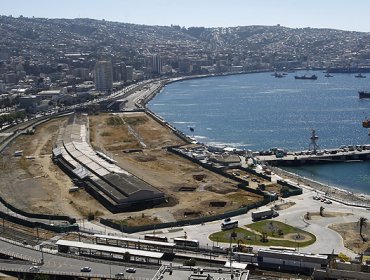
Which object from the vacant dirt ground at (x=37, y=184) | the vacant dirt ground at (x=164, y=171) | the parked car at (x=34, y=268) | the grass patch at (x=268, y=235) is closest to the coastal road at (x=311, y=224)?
the grass patch at (x=268, y=235)

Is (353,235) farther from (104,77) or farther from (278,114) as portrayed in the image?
(104,77)

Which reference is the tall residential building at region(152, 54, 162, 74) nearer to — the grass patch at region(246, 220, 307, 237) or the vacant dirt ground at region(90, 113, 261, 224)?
the vacant dirt ground at region(90, 113, 261, 224)

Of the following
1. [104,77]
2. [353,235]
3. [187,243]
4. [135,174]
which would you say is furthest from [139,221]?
[104,77]

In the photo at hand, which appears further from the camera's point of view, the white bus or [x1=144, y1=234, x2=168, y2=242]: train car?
the white bus

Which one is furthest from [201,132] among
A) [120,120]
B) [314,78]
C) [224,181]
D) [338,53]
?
[338,53]

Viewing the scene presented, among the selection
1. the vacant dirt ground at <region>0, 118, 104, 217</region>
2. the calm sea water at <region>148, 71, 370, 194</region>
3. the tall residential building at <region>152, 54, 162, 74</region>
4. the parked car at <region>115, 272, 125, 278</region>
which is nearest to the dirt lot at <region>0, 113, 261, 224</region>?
the vacant dirt ground at <region>0, 118, 104, 217</region>
